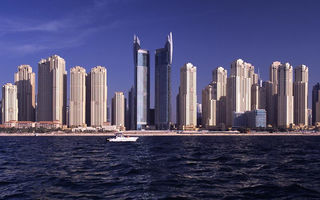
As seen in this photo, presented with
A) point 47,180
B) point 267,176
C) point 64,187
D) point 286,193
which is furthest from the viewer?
point 267,176

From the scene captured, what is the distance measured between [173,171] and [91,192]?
16.8m

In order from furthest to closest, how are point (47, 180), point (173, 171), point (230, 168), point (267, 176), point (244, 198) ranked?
point (230, 168) < point (173, 171) < point (267, 176) < point (47, 180) < point (244, 198)

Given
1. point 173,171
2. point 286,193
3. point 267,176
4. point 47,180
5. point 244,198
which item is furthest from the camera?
point 173,171

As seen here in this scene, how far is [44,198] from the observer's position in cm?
3086

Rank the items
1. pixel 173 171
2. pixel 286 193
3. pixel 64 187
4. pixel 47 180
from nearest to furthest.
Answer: pixel 286 193
pixel 64 187
pixel 47 180
pixel 173 171

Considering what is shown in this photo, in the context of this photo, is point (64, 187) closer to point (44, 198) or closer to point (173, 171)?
point (44, 198)

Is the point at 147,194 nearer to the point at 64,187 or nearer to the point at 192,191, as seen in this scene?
the point at 192,191

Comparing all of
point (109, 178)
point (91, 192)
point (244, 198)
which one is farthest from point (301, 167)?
point (91, 192)

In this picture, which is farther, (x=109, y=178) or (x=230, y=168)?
(x=230, y=168)

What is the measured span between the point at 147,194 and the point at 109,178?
400 inches

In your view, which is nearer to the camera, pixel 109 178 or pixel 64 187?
pixel 64 187

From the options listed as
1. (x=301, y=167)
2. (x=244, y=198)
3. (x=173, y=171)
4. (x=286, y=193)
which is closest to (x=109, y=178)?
(x=173, y=171)

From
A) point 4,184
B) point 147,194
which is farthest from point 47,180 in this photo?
point 147,194

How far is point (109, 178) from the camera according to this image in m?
41.4
